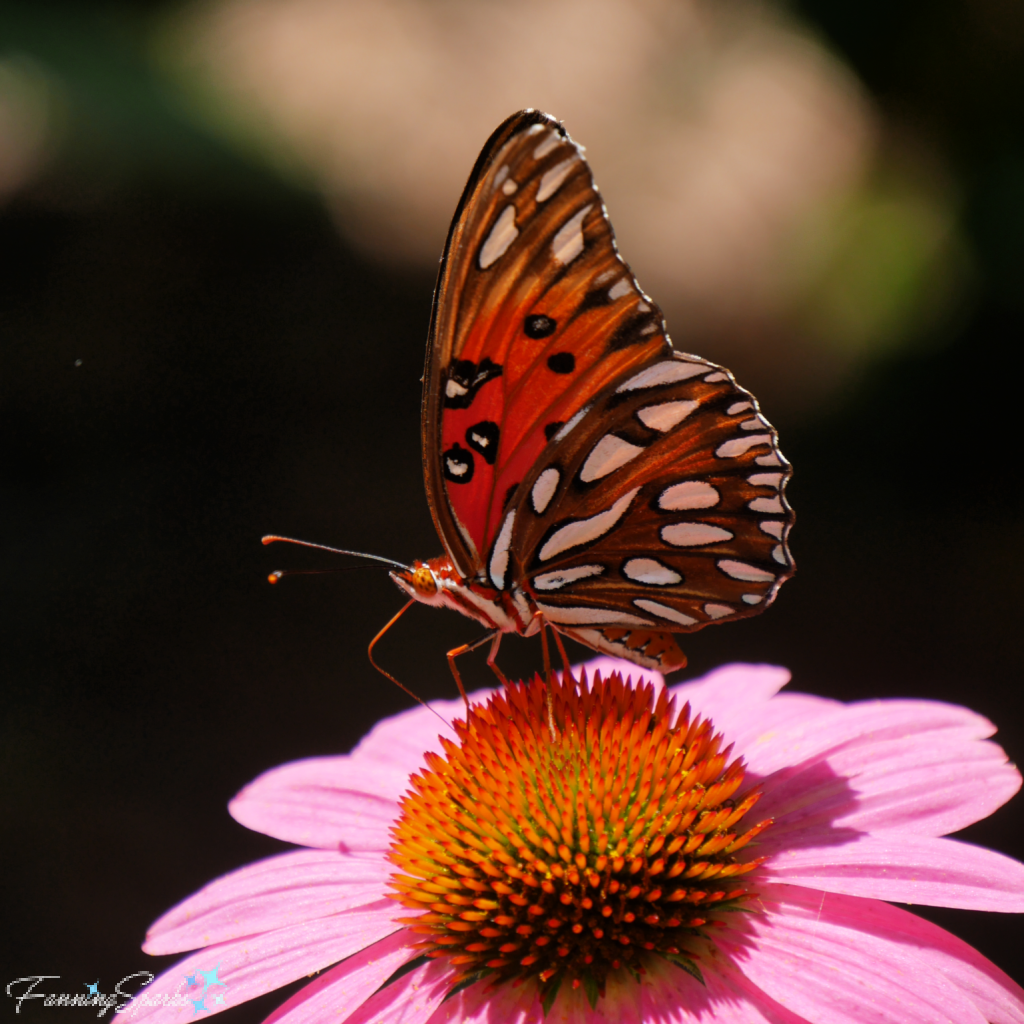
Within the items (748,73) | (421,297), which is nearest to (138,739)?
(421,297)

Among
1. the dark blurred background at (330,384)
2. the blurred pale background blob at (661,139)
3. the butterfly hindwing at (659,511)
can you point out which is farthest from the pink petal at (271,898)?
the blurred pale background blob at (661,139)

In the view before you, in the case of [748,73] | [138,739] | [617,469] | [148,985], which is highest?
[748,73]

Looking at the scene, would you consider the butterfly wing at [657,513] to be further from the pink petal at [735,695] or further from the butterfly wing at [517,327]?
the pink petal at [735,695]

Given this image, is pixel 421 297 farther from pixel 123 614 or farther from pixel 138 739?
pixel 138 739

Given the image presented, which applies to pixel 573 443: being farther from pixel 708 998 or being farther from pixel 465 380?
pixel 708 998

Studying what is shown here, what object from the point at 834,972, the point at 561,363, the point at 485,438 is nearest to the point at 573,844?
the point at 834,972
